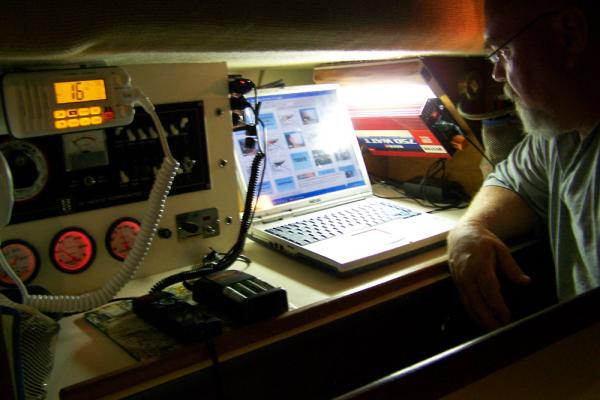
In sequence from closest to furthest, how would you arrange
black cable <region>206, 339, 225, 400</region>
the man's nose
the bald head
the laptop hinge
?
1. black cable <region>206, 339, 225, 400</region>
2. the bald head
3. the man's nose
4. the laptop hinge

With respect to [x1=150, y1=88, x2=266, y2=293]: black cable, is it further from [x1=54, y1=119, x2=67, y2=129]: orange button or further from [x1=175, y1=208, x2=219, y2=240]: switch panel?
[x1=54, y1=119, x2=67, y2=129]: orange button

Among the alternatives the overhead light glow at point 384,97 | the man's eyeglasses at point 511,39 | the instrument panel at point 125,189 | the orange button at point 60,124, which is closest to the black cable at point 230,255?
the instrument panel at point 125,189

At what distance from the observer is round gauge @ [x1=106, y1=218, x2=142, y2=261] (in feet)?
3.04

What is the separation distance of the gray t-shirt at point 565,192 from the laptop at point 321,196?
0.70ft

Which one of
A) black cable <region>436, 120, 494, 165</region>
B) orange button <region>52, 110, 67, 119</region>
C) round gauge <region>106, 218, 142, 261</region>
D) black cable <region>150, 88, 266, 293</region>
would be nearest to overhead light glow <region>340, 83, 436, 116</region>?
black cable <region>436, 120, 494, 165</region>

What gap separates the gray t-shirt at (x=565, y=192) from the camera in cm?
103

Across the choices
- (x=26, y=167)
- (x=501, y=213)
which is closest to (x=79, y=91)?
(x=26, y=167)

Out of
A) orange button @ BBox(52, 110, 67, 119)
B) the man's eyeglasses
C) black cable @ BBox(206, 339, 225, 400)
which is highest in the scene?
the man's eyeglasses

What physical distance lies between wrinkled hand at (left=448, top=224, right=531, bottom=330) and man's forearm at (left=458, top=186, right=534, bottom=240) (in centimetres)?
9

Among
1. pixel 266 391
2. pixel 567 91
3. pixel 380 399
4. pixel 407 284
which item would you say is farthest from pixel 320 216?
pixel 380 399

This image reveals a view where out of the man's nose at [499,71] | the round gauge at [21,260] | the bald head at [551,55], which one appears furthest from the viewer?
the man's nose at [499,71]

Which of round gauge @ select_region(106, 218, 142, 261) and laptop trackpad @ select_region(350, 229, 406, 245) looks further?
laptop trackpad @ select_region(350, 229, 406, 245)

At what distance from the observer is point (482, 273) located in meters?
0.96

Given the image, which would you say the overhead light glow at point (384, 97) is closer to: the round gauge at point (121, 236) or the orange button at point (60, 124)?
the round gauge at point (121, 236)
